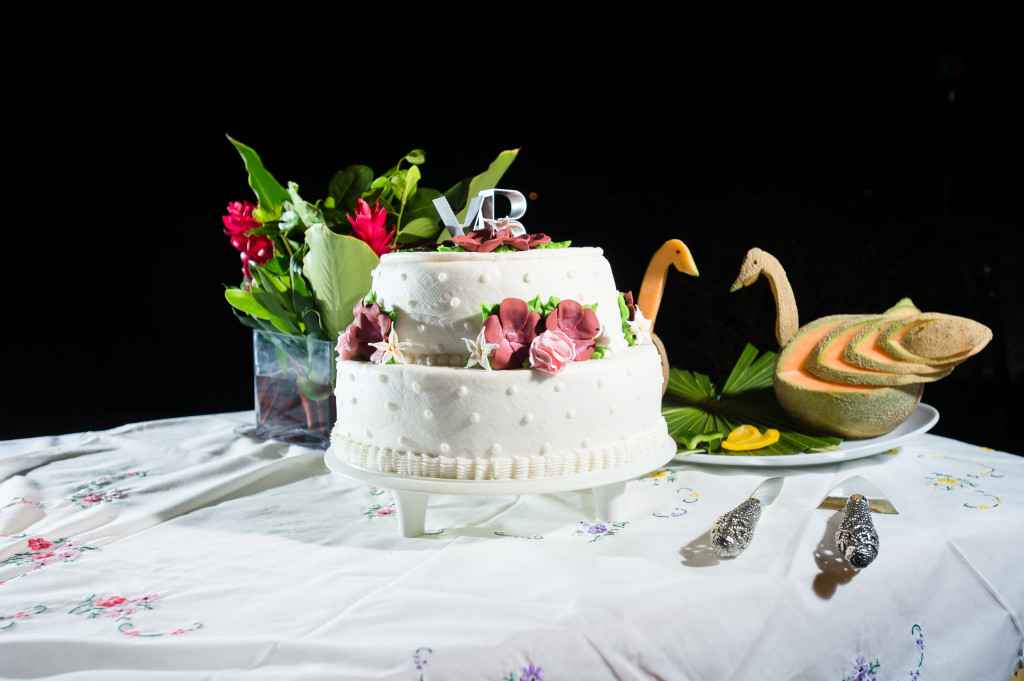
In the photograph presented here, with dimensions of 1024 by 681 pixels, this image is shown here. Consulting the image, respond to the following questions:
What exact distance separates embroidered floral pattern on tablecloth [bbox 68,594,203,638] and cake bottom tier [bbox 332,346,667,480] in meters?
0.31

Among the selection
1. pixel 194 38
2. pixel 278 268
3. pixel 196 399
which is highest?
pixel 194 38

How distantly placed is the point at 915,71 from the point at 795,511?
2.31 m

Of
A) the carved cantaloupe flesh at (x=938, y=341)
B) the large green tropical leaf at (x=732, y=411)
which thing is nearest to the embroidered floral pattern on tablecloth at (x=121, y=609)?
the large green tropical leaf at (x=732, y=411)

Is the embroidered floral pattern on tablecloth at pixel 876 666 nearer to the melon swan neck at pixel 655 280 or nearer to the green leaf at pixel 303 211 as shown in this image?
the melon swan neck at pixel 655 280

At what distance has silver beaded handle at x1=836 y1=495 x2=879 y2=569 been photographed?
2.78 ft

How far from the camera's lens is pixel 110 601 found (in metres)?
0.83

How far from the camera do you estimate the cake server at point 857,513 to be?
2.80ft

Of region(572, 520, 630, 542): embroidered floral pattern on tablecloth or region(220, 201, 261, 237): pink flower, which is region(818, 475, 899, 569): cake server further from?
region(220, 201, 261, 237): pink flower

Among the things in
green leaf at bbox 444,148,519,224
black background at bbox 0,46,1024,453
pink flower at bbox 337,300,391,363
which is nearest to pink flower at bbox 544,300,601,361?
pink flower at bbox 337,300,391,363

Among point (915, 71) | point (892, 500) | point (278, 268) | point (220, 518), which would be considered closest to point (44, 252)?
point (278, 268)

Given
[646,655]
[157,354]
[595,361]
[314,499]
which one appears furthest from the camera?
[157,354]

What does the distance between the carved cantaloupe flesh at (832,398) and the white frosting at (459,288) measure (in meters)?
0.51

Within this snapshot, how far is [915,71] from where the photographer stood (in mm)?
2697

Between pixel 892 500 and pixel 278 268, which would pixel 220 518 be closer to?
pixel 278 268
